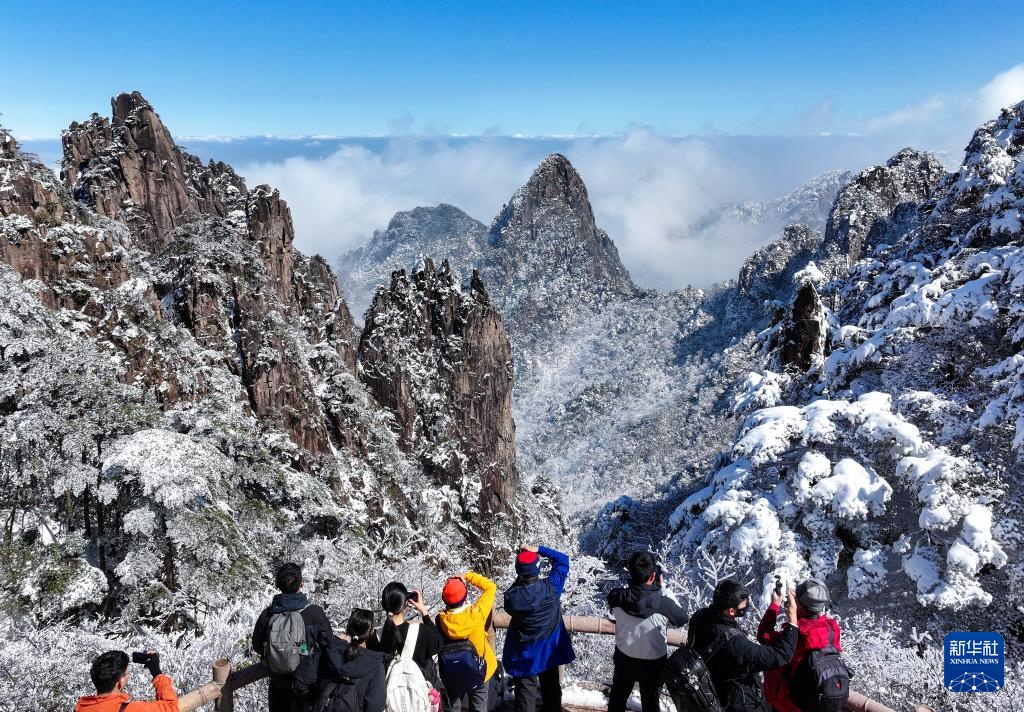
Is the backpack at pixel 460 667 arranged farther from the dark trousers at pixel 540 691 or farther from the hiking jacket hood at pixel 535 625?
the dark trousers at pixel 540 691

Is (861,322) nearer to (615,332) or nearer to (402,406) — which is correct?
(402,406)

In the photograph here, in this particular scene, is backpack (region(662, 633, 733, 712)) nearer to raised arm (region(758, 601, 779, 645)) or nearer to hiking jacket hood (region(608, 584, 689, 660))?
raised arm (region(758, 601, 779, 645))

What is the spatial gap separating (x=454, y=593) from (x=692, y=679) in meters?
2.12

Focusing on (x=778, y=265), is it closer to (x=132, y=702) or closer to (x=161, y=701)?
(x=161, y=701)

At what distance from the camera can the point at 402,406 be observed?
53.8 meters

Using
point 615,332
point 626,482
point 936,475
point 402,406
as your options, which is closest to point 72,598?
point 936,475

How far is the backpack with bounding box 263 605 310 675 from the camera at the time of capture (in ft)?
17.3

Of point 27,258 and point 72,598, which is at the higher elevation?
point 27,258

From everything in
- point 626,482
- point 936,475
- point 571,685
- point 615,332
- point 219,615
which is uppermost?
point 936,475

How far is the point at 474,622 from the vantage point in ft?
17.2

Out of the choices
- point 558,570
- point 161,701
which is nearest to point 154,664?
point 161,701

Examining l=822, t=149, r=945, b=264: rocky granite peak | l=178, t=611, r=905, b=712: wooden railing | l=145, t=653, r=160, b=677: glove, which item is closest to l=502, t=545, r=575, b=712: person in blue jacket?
l=178, t=611, r=905, b=712: wooden railing

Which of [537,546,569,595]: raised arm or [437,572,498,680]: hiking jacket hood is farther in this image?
[537,546,569,595]: raised arm

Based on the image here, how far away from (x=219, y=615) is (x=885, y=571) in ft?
44.2
